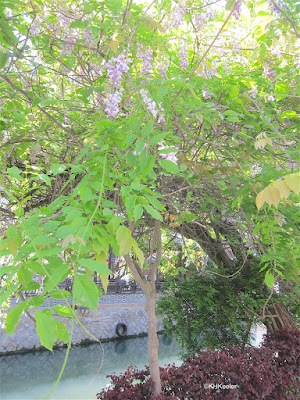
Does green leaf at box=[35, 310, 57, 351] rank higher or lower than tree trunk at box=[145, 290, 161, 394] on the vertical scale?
higher

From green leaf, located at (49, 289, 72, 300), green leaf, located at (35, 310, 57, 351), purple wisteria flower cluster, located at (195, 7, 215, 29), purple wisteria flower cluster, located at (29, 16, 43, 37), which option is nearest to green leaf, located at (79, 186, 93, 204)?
green leaf, located at (49, 289, 72, 300)

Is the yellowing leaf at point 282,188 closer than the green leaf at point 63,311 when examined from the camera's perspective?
No

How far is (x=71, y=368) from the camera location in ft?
23.0

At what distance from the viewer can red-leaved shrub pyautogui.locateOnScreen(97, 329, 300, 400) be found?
8.21 feet

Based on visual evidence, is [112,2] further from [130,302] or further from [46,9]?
[130,302]

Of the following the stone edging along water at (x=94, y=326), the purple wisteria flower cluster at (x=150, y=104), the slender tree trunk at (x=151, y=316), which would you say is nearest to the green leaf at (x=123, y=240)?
A: the purple wisteria flower cluster at (x=150, y=104)

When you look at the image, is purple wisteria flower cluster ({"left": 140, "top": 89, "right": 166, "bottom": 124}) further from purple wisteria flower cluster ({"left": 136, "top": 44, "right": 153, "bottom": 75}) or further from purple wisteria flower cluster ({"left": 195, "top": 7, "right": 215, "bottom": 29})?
purple wisteria flower cluster ({"left": 195, "top": 7, "right": 215, "bottom": 29})

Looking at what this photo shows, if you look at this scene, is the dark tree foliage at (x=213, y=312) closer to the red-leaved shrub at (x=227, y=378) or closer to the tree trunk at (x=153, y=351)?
the red-leaved shrub at (x=227, y=378)

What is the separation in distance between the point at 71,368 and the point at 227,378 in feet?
17.1

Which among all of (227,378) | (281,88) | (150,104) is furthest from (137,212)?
(227,378)

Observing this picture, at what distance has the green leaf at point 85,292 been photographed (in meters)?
0.70

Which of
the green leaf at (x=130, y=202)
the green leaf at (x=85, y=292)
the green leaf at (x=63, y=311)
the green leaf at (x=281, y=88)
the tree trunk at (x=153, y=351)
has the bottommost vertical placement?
the tree trunk at (x=153, y=351)

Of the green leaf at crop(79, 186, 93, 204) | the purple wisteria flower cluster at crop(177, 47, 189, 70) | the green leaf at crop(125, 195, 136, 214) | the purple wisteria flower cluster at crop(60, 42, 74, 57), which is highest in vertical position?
the purple wisteria flower cluster at crop(60, 42, 74, 57)

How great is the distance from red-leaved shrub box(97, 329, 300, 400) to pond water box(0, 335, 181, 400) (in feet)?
6.13
